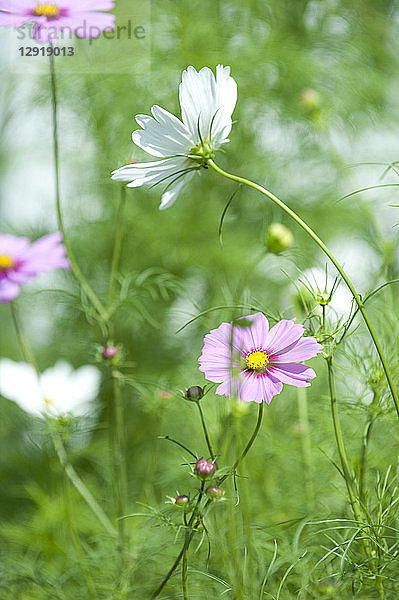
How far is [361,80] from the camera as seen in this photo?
988 millimetres

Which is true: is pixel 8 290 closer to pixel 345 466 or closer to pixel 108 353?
pixel 108 353

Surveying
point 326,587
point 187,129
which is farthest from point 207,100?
point 326,587

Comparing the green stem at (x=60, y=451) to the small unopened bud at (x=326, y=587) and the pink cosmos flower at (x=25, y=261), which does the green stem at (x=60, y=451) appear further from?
the small unopened bud at (x=326, y=587)

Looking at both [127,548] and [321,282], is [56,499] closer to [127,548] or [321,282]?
[127,548]

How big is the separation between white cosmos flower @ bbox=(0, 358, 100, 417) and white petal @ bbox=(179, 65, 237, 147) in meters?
0.26

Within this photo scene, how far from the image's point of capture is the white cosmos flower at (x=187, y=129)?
296 millimetres

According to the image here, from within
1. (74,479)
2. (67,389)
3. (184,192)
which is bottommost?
(74,479)

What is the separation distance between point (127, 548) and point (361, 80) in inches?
30.8

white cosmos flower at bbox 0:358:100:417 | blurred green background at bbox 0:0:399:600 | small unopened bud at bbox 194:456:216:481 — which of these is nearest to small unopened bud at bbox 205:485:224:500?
small unopened bud at bbox 194:456:216:481

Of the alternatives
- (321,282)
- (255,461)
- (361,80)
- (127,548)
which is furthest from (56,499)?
(361,80)

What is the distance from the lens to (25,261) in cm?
43

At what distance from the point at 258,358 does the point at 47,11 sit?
0.79 feet

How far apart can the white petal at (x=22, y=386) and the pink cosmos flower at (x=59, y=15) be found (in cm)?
26

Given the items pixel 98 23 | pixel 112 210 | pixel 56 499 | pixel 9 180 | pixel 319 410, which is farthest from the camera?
pixel 9 180
